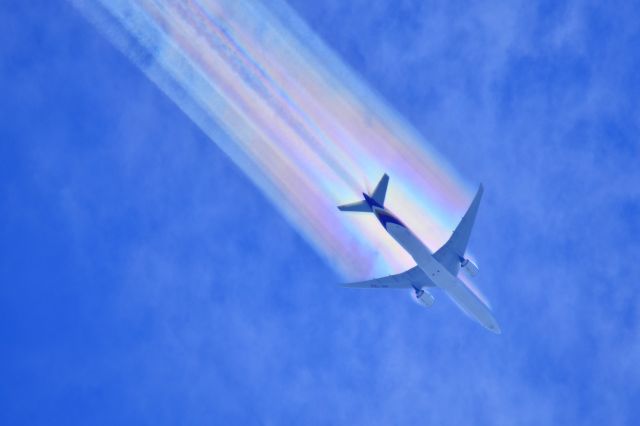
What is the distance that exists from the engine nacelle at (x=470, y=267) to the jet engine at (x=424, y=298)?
17.8 feet

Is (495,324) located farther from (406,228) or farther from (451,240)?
(406,228)

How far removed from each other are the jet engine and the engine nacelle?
5.43 metres

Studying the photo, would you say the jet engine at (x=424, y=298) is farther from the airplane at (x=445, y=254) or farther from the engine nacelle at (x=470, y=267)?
the engine nacelle at (x=470, y=267)

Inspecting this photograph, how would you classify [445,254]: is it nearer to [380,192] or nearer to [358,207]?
[380,192]

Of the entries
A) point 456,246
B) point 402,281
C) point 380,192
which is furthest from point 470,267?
point 380,192

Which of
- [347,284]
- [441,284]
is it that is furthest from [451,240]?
[347,284]

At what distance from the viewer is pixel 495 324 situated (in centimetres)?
6744

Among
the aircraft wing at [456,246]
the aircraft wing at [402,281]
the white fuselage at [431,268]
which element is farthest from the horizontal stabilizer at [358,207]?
the aircraft wing at [402,281]

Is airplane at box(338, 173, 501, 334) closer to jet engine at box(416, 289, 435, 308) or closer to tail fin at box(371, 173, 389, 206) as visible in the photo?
tail fin at box(371, 173, 389, 206)

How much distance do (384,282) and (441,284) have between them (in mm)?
9778

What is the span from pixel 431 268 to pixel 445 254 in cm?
533

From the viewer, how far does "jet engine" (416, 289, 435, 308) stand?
7156 cm

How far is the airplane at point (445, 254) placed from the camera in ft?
213

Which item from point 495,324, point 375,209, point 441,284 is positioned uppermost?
point 375,209
